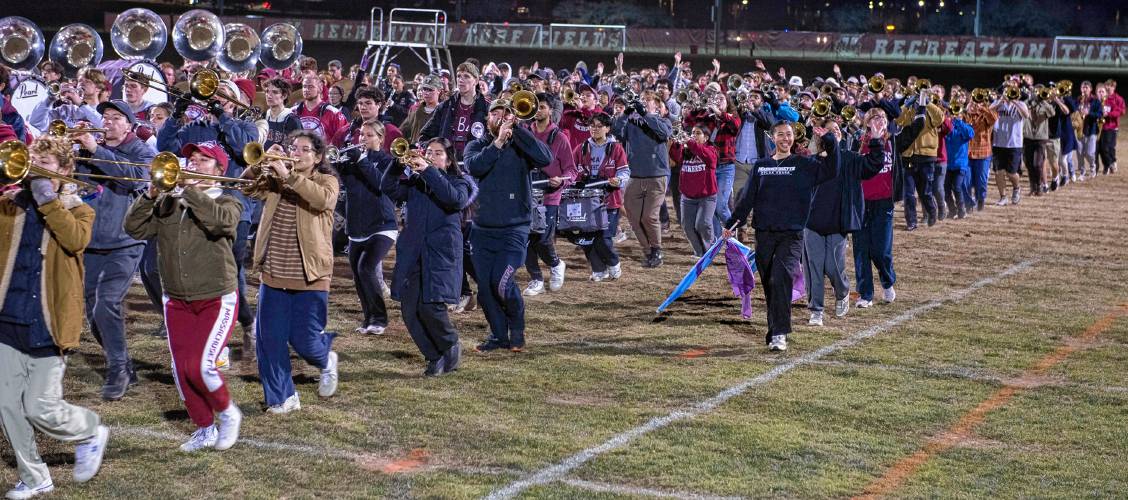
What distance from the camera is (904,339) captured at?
1041 cm

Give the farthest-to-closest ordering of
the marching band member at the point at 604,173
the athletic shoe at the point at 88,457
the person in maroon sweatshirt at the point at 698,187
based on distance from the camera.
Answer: the person in maroon sweatshirt at the point at 698,187 < the marching band member at the point at 604,173 < the athletic shoe at the point at 88,457

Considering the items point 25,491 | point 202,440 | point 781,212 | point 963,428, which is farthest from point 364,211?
point 963,428

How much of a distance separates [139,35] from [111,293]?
1043cm

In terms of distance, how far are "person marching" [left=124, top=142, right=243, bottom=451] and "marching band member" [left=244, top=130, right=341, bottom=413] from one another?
78 cm

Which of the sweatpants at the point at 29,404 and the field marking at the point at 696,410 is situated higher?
the sweatpants at the point at 29,404

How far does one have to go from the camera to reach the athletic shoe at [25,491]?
605 cm

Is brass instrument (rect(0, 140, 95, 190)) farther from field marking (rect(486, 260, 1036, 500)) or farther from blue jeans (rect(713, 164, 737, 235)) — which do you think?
blue jeans (rect(713, 164, 737, 235))

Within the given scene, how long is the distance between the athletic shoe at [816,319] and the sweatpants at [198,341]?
5.55m

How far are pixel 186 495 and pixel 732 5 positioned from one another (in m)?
53.4

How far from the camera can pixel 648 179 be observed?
1398cm

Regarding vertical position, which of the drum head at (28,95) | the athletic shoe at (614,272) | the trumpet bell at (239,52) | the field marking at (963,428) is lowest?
the field marking at (963,428)

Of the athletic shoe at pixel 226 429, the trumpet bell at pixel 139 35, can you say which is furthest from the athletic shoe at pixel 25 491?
the trumpet bell at pixel 139 35

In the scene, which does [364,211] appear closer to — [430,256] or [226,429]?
[430,256]

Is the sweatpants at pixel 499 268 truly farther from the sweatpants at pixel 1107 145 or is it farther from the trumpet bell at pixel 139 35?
the sweatpants at pixel 1107 145
